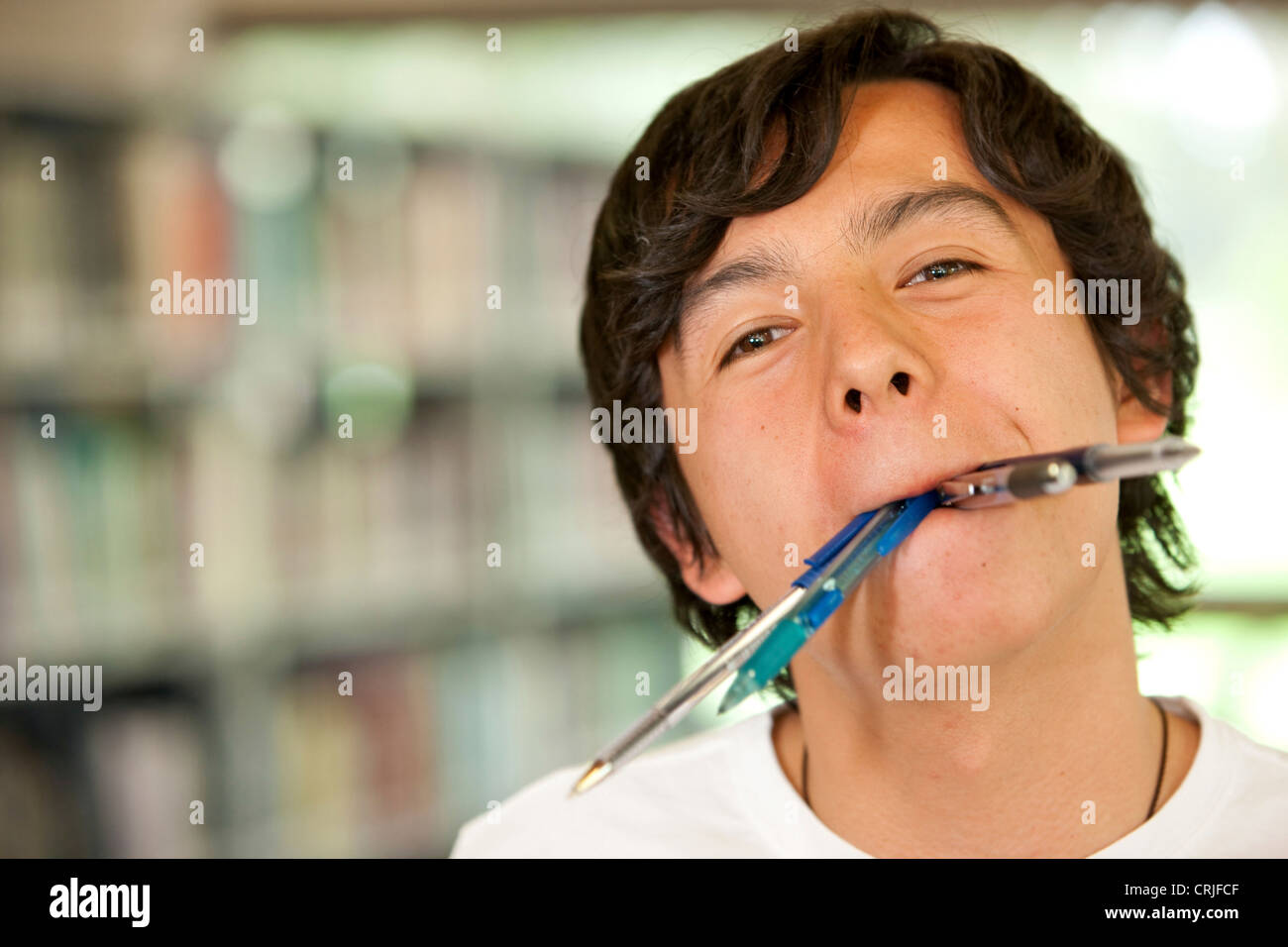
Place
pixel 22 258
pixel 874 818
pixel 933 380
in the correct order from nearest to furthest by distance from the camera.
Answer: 1. pixel 933 380
2. pixel 874 818
3. pixel 22 258

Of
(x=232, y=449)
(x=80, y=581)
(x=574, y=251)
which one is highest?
(x=574, y=251)

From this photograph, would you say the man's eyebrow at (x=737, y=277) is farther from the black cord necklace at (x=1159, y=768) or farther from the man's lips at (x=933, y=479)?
the black cord necklace at (x=1159, y=768)

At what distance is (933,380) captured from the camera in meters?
0.83

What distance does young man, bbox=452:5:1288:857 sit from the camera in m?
0.83

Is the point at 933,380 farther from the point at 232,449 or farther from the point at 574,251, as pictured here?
the point at 574,251

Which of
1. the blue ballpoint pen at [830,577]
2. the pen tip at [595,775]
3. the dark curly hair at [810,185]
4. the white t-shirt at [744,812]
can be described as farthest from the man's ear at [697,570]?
the pen tip at [595,775]

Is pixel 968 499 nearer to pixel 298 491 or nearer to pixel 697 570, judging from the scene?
pixel 697 570

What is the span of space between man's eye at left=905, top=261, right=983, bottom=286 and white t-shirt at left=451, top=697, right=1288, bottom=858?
0.44 m

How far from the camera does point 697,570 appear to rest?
1.20m

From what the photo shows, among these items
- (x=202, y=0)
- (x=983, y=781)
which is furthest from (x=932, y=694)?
(x=202, y=0)

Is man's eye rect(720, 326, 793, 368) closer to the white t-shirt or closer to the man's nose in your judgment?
the man's nose

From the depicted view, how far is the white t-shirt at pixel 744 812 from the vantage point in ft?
2.93

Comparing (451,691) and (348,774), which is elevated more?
(451,691)

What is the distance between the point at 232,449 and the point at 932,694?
137 centimetres
